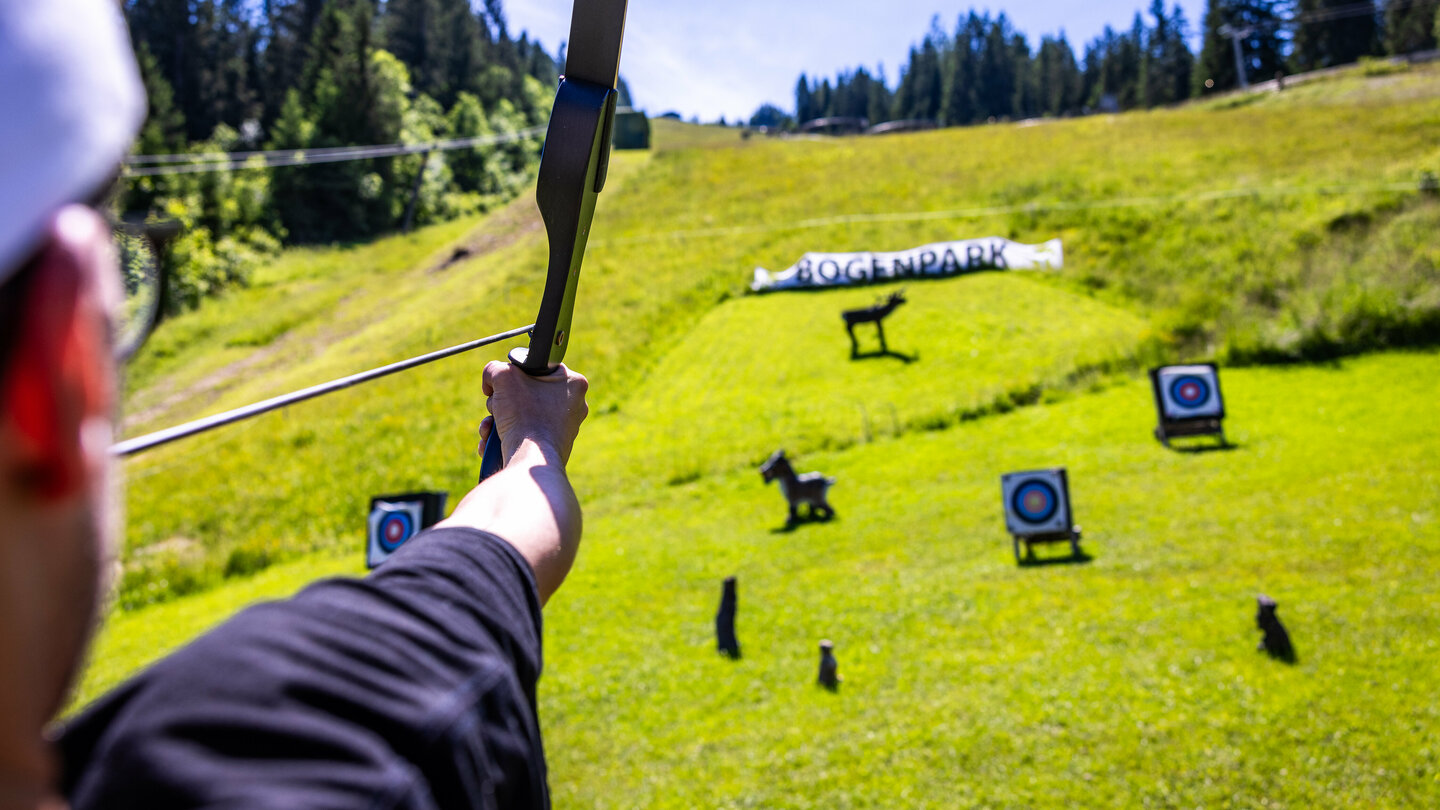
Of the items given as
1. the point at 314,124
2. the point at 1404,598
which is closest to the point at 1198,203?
the point at 1404,598

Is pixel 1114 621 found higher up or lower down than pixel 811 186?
lower down

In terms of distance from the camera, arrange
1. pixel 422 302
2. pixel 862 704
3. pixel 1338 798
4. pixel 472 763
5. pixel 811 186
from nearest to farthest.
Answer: pixel 472 763
pixel 1338 798
pixel 862 704
pixel 422 302
pixel 811 186

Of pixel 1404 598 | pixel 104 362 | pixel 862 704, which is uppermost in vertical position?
pixel 104 362

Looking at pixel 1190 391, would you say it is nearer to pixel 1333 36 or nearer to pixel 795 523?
pixel 795 523

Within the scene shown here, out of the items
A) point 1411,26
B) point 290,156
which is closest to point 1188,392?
point 290,156

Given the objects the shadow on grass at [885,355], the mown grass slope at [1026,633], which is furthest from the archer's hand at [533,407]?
the shadow on grass at [885,355]

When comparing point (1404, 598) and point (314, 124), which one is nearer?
point (1404, 598)

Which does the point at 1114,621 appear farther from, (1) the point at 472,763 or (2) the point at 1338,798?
(1) the point at 472,763

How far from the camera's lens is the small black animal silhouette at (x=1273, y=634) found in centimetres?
596

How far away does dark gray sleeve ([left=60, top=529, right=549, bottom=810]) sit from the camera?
1.58 ft

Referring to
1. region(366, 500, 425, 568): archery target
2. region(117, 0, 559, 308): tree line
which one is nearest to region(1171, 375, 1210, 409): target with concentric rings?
region(366, 500, 425, 568): archery target

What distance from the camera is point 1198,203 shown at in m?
19.2

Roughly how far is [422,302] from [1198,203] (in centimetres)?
1615

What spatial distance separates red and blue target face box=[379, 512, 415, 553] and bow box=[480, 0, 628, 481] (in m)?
7.04
